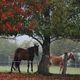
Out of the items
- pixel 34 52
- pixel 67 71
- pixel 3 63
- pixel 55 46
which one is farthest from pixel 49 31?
pixel 55 46

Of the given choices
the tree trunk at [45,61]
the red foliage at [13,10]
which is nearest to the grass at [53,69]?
the tree trunk at [45,61]

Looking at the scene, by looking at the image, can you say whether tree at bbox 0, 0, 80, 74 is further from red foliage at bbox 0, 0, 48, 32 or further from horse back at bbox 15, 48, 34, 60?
horse back at bbox 15, 48, 34, 60

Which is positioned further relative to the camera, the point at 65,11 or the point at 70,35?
the point at 70,35

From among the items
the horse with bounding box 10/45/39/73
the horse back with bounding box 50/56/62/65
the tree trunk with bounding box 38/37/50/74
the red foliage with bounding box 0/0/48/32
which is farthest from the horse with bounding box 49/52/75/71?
the red foliage with bounding box 0/0/48/32

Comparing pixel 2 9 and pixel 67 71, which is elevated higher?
pixel 2 9

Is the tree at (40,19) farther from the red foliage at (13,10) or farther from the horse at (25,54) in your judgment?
the horse at (25,54)

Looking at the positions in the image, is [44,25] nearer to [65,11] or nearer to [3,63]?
[65,11]

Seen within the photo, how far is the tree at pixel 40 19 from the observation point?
669 inches

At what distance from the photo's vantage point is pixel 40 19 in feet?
69.5

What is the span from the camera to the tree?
17000mm

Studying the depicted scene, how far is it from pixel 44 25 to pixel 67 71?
566cm

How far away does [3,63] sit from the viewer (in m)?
27.4

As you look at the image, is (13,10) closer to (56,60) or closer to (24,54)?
(24,54)

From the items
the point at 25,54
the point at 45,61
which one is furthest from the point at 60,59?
the point at 25,54
